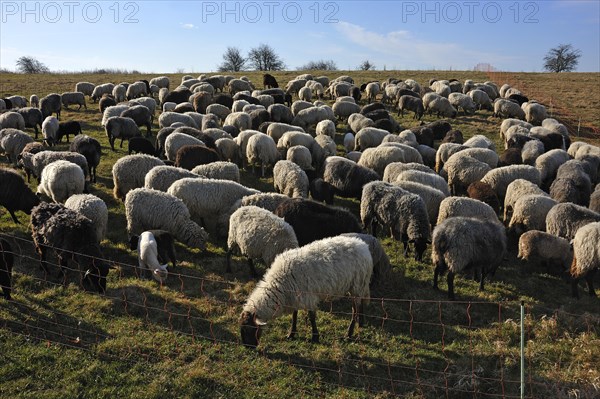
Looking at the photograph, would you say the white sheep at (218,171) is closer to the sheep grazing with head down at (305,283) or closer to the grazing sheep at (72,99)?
the sheep grazing with head down at (305,283)

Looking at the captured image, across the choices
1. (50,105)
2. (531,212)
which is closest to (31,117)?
(50,105)

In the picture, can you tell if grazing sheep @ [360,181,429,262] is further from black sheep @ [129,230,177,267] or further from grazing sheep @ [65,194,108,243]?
grazing sheep @ [65,194,108,243]

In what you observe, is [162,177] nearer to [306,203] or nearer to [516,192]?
[306,203]

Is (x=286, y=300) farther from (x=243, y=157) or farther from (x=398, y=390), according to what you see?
(x=243, y=157)

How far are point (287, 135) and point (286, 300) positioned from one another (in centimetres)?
1124

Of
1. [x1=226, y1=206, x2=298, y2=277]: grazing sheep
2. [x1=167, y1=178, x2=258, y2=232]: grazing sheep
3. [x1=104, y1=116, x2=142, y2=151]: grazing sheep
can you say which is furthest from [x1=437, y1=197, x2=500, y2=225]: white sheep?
[x1=104, y1=116, x2=142, y2=151]: grazing sheep

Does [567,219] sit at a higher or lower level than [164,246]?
higher

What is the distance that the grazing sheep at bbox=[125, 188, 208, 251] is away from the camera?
393 inches

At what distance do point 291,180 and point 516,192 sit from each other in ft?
20.7

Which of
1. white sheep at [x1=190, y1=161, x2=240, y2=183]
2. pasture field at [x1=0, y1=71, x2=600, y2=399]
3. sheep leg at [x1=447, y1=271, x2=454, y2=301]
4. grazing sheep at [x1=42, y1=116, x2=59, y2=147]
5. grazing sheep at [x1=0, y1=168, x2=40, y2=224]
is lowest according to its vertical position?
pasture field at [x1=0, y1=71, x2=600, y2=399]

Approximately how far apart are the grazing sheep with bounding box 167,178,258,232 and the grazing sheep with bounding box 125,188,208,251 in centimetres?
74

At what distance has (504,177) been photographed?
524 inches

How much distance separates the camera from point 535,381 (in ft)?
20.5

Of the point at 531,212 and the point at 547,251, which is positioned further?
the point at 531,212
